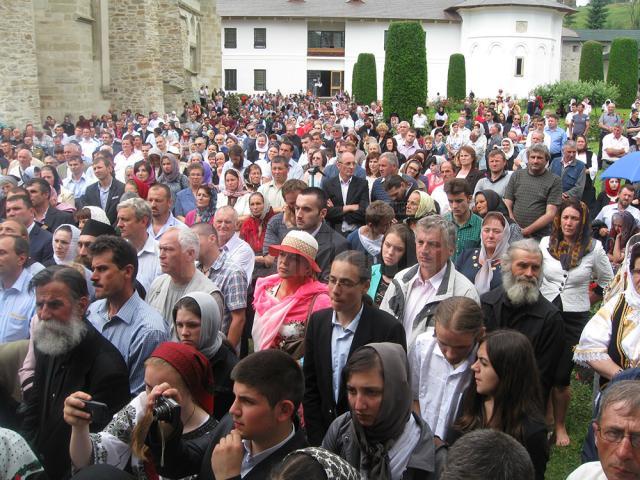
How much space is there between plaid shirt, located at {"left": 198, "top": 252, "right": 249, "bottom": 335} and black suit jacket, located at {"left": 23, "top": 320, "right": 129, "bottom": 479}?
5.21ft

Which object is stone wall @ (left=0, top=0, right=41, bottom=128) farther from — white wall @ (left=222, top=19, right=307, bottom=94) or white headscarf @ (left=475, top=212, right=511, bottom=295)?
white wall @ (left=222, top=19, right=307, bottom=94)

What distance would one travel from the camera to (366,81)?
47500 millimetres

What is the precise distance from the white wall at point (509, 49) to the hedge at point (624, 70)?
903 cm

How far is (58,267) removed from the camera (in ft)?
13.1

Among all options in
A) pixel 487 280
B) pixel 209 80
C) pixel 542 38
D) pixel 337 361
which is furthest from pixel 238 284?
pixel 542 38

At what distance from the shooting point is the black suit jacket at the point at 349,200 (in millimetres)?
8297

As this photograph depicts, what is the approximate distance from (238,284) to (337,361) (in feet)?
4.85

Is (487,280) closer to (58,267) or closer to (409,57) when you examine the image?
(58,267)

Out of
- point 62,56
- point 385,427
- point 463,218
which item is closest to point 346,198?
point 463,218

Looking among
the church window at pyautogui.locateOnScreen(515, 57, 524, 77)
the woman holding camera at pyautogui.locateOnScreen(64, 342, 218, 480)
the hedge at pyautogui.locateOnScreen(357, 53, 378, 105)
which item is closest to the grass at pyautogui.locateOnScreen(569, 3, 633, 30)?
the church window at pyautogui.locateOnScreen(515, 57, 524, 77)

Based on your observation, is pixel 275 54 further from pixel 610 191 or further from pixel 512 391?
pixel 512 391

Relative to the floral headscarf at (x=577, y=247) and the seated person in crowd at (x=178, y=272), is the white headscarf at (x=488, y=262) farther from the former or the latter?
the seated person in crowd at (x=178, y=272)

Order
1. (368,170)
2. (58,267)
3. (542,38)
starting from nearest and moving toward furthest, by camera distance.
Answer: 1. (58,267)
2. (368,170)
3. (542,38)

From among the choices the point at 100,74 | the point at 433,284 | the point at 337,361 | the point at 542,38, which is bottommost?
the point at 337,361
